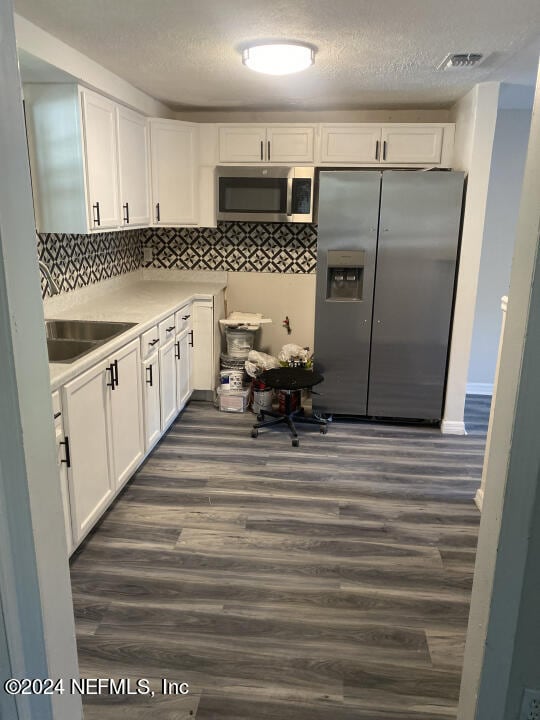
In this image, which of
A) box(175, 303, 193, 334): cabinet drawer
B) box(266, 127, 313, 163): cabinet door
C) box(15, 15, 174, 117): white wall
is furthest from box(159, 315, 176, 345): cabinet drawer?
box(266, 127, 313, 163): cabinet door

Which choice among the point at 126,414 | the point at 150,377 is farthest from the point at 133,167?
the point at 126,414

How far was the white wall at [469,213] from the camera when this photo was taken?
357 centimetres

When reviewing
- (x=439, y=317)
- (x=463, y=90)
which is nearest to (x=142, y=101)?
(x=463, y=90)

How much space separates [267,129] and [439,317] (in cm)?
197

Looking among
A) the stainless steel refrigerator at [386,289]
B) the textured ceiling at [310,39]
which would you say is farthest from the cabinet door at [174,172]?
the stainless steel refrigerator at [386,289]

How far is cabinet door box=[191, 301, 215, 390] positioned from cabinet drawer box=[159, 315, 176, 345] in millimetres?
553

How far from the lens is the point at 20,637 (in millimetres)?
1097

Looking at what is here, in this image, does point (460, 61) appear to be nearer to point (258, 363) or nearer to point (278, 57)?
point (278, 57)

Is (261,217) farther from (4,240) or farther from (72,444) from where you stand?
(4,240)

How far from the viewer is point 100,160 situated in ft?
10.8

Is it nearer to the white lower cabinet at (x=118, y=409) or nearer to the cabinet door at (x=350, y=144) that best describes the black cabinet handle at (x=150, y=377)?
the white lower cabinet at (x=118, y=409)

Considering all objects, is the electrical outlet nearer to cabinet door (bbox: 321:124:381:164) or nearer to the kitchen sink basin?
the kitchen sink basin

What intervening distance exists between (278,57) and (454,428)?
2781 mm

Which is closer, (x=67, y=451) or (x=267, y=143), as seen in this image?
(x=67, y=451)
